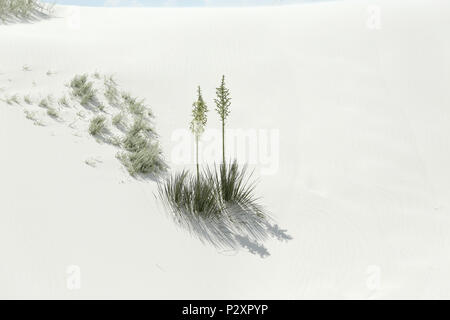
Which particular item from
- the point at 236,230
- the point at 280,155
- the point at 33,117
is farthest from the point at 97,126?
the point at 280,155

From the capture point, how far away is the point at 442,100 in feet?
21.2

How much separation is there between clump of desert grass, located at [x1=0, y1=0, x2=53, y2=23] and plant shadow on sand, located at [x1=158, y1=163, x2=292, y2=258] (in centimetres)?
612

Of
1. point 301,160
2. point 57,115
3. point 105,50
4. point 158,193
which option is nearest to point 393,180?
point 301,160

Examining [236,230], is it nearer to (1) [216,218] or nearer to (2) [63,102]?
(1) [216,218]

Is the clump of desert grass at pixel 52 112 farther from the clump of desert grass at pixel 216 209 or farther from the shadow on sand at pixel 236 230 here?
the shadow on sand at pixel 236 230

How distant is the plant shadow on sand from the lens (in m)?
3.97

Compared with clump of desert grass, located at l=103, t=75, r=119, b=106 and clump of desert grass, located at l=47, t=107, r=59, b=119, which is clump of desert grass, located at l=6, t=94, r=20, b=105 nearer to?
clump of desert grass, located at l=47, t=107, r=59, b=119

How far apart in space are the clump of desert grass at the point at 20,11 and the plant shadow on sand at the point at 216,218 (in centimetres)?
612

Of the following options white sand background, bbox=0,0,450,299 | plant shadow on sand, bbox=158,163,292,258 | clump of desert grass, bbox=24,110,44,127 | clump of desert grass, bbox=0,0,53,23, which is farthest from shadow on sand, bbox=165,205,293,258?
clump of desert grass, bbox=0,0,53,23

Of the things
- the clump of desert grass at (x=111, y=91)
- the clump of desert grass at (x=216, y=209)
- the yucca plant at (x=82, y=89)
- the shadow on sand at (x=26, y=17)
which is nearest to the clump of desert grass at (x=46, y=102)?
the yucca plant at (x=82, y=89)

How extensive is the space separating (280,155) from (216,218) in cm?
154

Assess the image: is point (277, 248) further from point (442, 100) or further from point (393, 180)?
point (442, 100)
